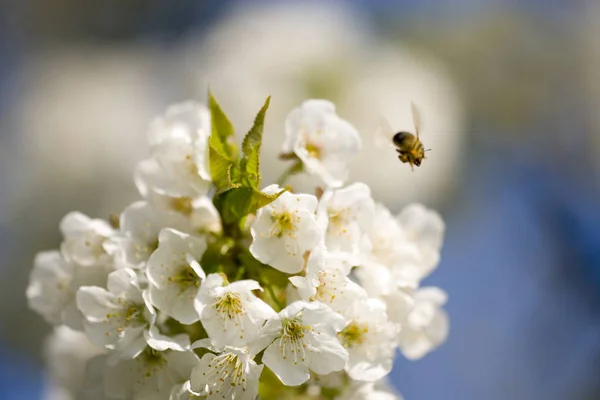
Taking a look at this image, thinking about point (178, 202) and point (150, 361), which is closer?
point (150, 361)

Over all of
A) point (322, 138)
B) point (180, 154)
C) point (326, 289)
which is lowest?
point (326, 289)

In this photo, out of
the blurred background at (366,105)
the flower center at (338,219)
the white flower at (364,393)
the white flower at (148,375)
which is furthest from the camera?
the blurred background at (366,105)

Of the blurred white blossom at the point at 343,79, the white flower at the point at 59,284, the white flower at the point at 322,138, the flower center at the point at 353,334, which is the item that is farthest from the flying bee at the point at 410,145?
the blurred white blossom at the point at 343,79

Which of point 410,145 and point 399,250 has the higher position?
point 410,145

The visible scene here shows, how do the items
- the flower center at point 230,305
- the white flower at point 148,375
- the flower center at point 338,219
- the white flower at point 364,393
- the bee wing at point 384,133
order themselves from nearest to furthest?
the flower center at point 230,305
the white flower at point 148,375
the flower center at point 338,219
the white flower at point 364,393
the bee wing at point 384,133

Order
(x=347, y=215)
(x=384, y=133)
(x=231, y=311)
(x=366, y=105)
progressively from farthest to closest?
(x=366, y=105) < (x=384, y=133) < (x=347, y=215) < (x=231, y=311)

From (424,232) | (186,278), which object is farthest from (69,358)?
(424,232)

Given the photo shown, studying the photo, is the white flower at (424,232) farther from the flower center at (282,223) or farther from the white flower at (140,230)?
the white flower at (140,230)

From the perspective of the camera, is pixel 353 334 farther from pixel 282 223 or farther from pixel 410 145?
pixel 410 145
